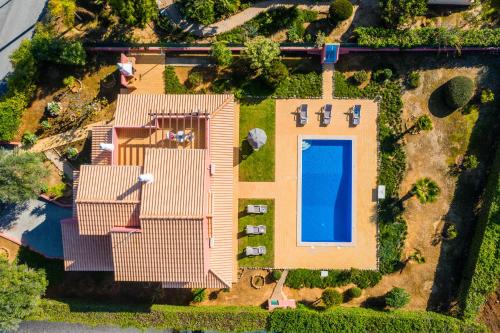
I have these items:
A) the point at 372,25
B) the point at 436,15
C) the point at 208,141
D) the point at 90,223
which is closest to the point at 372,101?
the point at 372,25

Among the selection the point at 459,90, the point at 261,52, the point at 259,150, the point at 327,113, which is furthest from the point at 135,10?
the point at 459,90

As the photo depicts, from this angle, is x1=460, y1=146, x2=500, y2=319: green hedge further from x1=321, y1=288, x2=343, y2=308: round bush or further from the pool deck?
x1=321, y1=288, x2=343, y2=308: round bush

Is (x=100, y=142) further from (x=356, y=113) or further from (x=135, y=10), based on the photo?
(x=356, y=113)

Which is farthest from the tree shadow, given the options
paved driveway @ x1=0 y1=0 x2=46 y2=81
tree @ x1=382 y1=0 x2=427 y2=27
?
paved driveway @ x1=0 y1=0 x2=46 y2=81

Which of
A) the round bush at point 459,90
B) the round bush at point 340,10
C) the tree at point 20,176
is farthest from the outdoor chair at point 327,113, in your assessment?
the tree at point 20,176

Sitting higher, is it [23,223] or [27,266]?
[23,223]

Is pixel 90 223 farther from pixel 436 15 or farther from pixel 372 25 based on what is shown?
pixel 436 15
